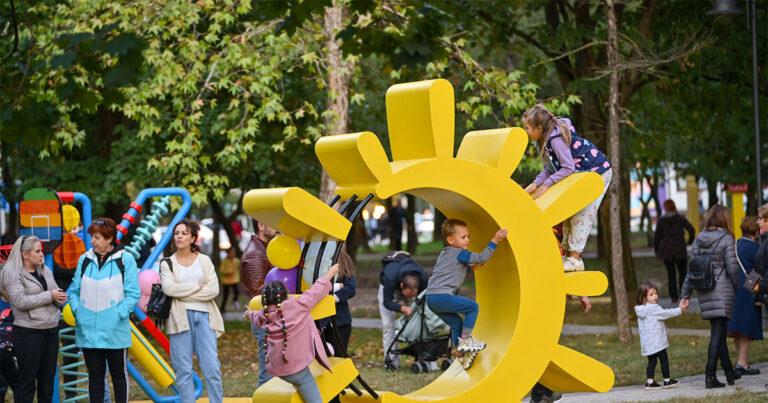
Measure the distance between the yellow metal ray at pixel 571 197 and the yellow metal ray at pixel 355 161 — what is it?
60.9 inches

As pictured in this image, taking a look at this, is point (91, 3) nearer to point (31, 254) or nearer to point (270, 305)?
point (31, 254)

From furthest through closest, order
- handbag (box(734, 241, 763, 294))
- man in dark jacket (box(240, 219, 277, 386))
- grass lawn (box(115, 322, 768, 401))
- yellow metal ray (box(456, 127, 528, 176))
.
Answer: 1. grass lawn (box(115, 322, 768, 401))
2. handbag (box(734, 241, 763, 294))
3. man in dark jacket (box(240, 219, 277, 386))
4. yellow metal ray (box(456, 127, 528, 176))

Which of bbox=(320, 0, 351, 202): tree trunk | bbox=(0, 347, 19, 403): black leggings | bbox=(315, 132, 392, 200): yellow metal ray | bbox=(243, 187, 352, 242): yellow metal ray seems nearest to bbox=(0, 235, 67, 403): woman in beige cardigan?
bbox=(0, 347, 19, 403): black leggings

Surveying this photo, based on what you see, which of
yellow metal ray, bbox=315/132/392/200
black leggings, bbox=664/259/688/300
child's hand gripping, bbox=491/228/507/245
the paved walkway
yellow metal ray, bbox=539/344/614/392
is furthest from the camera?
black leggings, bbox=664/259/688/300

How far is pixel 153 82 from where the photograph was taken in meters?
14.8

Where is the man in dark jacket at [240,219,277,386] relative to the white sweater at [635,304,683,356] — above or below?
above

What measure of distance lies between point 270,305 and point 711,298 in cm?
544

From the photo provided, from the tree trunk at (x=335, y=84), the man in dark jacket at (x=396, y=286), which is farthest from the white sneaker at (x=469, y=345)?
the tree trunk at (x=335, y=84)

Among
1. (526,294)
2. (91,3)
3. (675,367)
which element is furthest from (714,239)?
(91,3)

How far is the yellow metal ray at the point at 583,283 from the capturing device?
812 centimetres

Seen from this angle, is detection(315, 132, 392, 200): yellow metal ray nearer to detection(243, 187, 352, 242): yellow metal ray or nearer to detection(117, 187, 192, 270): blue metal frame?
detection(243, 187, 352, 242): yellow metal ray

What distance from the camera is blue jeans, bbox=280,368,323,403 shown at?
6957 mm

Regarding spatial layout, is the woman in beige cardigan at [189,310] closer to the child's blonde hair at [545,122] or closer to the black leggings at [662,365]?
the child's blonde hair at [545,122]

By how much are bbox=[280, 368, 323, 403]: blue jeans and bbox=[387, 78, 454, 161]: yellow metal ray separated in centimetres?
167
